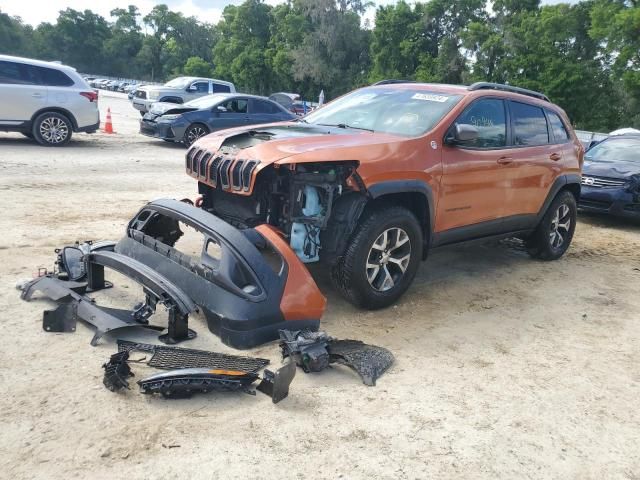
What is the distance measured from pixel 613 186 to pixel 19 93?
37.2ft

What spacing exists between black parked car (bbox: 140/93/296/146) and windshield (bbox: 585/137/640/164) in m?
7.20

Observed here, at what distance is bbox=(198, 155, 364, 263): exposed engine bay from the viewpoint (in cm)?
401

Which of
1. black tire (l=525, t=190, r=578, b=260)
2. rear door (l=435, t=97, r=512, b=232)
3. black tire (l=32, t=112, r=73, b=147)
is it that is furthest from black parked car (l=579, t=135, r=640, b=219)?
black tire (l=32, t=112, r=73, b=147)

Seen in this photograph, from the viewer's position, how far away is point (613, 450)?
3018mm

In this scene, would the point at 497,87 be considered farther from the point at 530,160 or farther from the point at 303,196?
the point at 303,196

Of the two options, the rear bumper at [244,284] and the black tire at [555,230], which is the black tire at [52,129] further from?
the black tire at [555,230]

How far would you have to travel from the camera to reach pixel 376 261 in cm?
441

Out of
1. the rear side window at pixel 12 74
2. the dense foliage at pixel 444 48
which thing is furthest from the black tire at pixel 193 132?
the dense foliage at pixel 444 48

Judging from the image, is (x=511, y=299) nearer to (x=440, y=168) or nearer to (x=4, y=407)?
(x=440, y=168)

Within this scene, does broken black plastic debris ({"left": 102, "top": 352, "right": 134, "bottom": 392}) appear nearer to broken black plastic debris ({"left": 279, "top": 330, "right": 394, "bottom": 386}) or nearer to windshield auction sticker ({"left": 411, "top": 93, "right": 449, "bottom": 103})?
broken black plastic debris ({"left": 279, "top": 330, "right": 394, "bottom": 386})

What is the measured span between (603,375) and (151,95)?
20478 mm

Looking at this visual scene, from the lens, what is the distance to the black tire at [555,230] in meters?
6.46

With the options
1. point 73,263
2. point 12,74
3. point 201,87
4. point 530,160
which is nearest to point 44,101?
point 12,74

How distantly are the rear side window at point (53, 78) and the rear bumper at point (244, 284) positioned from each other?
30.2 ft
